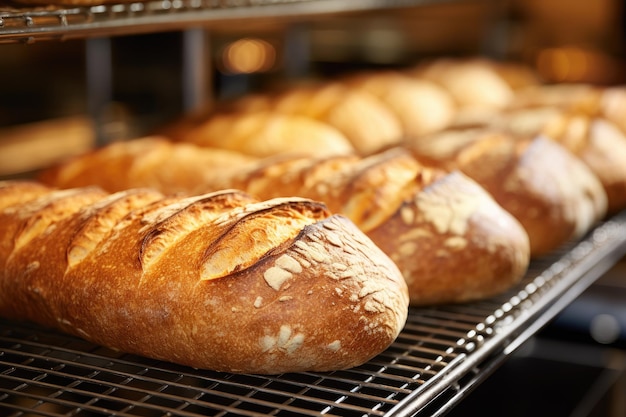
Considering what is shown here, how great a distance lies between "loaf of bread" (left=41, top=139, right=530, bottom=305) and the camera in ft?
5.41

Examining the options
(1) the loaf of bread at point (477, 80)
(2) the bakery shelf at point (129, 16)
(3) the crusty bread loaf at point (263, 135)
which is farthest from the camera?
(1) the loaf of bread at point (477, 80)

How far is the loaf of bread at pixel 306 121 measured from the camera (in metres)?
2.40

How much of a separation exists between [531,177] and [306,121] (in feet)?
2.46

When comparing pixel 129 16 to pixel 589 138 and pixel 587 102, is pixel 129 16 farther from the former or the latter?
pixel 587 102

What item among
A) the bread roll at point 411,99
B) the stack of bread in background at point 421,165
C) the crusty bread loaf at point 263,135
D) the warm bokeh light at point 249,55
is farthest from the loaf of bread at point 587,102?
the warm bokeh light at point 249,55

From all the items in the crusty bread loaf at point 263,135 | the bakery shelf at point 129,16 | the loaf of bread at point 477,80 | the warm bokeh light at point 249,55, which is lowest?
the warm bokeh light at point 249,55

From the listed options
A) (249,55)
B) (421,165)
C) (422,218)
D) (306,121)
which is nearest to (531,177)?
(421,165)

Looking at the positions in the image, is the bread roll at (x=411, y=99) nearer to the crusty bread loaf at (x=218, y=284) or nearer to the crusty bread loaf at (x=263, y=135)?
the crusty bread loaf at (x=263, y=135)

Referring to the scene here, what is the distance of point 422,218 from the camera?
1.66 meters

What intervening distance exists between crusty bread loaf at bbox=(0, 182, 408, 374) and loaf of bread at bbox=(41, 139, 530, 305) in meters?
0.21

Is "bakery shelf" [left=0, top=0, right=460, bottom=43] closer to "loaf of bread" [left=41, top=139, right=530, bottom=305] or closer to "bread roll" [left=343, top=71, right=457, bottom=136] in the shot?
"loaf of bread" [left=41, top=139, right=530, bottom=305]

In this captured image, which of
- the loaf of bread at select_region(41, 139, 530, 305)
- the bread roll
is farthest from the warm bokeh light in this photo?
the loaf of bread at select_region(41, 139, 530, 305)

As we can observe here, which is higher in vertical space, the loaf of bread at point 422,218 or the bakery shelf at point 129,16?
the bakery shelf at point 129,16

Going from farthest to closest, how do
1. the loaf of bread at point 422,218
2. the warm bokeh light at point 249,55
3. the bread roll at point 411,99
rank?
1. the warm bokeh light at point 249,55
2. the bread roll at point 411,99
3. the loaf of bread at point 422,218
